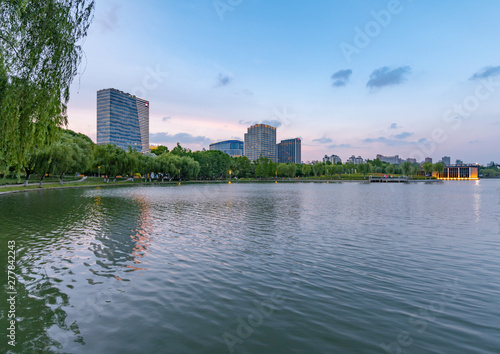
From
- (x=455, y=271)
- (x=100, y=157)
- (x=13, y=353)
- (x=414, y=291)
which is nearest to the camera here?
(x=13, y=353)

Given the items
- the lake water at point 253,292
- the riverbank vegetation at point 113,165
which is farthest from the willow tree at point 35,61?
the lake water at point 253,292

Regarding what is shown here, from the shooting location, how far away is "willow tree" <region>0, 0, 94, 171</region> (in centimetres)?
1341

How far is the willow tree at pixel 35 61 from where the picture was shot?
44.0 ft

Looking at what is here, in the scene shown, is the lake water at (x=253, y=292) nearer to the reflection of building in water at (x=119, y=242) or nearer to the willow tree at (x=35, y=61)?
the reflection of building in water at (x=119, y=242)

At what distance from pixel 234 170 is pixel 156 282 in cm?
17212

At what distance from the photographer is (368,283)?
10391 mm

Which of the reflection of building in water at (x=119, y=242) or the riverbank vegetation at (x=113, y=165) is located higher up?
the riverbank vegetation at (x=113, y=165)

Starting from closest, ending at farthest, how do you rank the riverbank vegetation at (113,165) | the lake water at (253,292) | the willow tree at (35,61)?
the lake water at (253,292) → the willow tree at (35,61) → the riverbank vegetation at (113,165)

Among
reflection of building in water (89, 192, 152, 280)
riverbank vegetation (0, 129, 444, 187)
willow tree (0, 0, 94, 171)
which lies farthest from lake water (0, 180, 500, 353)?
riverbank vegetation (0, 129, 444, 187)

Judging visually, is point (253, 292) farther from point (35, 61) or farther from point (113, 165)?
point (113, 165)

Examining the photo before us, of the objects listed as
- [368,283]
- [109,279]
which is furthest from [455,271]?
[109,279]

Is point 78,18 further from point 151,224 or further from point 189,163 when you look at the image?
point 189,163

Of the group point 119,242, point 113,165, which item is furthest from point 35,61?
point 113,165

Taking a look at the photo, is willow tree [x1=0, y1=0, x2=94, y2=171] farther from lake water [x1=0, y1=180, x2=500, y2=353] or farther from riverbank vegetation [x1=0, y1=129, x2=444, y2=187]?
lake water [x1=0, y1=180, x2=500, y2=353]
